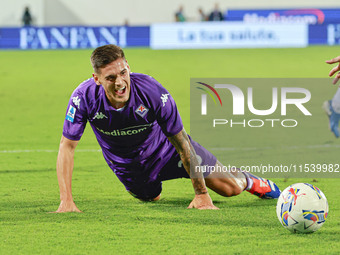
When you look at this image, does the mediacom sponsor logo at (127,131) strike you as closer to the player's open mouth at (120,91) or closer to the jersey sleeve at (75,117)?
the jersey sleeve at (75,117)

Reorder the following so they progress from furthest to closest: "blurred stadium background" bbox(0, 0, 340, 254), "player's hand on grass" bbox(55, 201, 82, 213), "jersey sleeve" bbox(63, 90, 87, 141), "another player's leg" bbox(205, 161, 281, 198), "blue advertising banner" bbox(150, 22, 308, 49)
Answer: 1. "blue advertising banner" bbox(150, 22, 308, 49)
2. "another player's leg" bbox(205, 161, 281, 198)
3. "player's hand on grass" bbox(55, 201, 82, 213)
4. "jersey sleeve" bbox(63, 90, 87, 141)
5. "blurred stadium background" bbox(0, 0, 340, 254)

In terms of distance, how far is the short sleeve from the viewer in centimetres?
585

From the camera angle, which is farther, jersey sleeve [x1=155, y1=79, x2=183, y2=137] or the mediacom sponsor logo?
the mediacom sponsor logo

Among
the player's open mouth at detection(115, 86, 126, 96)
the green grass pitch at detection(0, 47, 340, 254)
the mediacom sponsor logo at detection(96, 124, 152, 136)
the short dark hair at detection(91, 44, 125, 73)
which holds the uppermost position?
the short dark hair at detection(91, 44, 125, 73)

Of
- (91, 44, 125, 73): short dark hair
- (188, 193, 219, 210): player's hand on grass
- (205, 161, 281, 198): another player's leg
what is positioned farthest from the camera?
(205, 161, 281, 198): another player's leg

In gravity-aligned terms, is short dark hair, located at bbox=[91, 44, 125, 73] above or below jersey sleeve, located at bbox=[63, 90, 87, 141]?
above

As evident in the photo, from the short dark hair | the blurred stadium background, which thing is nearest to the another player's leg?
the blurred stadium background

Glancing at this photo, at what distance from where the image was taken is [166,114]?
585 cm

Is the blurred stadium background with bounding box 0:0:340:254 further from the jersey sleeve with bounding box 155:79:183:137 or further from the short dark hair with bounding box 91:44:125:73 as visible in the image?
the short dark hair with bounding box 91:44:125:73

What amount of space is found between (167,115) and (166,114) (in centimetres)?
1

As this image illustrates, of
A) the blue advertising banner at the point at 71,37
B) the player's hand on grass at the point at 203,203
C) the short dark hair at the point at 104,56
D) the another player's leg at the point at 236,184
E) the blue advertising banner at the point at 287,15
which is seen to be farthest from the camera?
the blue advertising banner at the point at 287,15

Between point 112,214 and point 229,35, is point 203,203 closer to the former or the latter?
point 112,214

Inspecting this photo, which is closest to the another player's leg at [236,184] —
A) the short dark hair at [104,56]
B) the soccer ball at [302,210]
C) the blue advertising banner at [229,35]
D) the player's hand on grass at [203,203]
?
the player's hand on grass at [203,203]

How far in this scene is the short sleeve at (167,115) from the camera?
19.2ft
